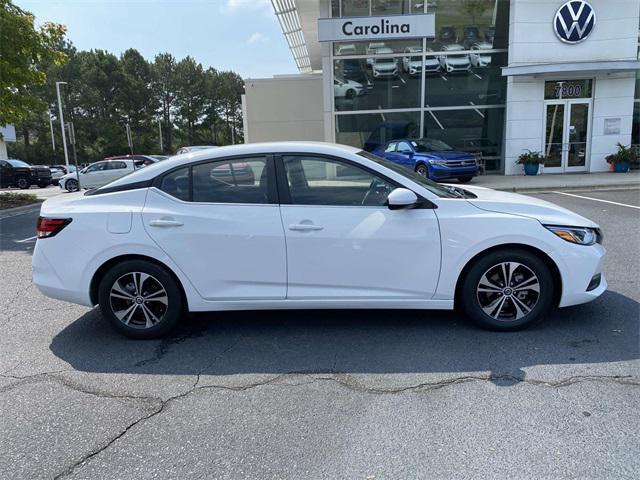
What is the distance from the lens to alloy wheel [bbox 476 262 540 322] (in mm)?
3967

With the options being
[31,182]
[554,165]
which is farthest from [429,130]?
[31,182]

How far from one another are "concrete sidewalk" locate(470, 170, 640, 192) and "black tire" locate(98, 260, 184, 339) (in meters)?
12.4

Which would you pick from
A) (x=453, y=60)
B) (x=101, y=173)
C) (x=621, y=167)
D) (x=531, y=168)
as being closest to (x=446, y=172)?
(x=531, y=168)

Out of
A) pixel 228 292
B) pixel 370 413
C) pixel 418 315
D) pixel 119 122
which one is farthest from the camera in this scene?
pixel 119 122

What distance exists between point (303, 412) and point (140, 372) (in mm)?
1367

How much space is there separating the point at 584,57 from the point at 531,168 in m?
4.32

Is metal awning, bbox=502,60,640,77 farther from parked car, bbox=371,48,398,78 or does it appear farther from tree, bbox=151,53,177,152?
tree, bbox=151,53,177,152

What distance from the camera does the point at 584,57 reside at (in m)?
17.8

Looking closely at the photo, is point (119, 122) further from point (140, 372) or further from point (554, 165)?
point (140, 372)

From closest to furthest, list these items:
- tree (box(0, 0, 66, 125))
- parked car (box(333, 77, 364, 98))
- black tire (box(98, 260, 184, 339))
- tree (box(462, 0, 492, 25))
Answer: black tire (box(98, 260, 184, 339)), tree (box(0, 0, 66, 125)), tree (box(462, 0, 492, 25)), parked car (box(333, 77, 364, 98))

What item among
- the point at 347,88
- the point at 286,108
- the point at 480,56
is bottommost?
the point at 286,108

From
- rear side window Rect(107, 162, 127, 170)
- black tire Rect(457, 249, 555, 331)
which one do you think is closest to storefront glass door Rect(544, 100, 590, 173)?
black tire Rect(457, 249, 555, 331)

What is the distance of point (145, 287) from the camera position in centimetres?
411

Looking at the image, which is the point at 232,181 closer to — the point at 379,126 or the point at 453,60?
the point at 379,126
